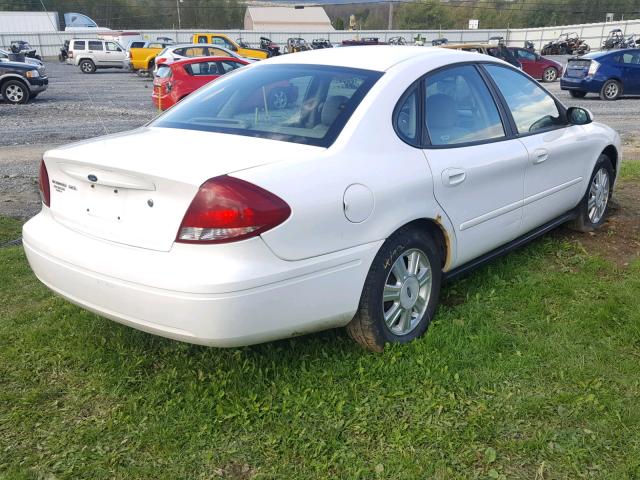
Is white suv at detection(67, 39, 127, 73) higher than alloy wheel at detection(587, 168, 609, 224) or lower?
lower

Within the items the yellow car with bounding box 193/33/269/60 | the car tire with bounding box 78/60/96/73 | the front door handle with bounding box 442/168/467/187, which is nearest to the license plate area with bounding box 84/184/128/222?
the front door handle with bounding box 442/168/467/187

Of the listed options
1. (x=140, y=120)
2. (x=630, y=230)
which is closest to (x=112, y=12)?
(x=140, y=120)

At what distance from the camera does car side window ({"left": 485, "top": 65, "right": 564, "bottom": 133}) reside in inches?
169

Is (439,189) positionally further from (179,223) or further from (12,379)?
(12,379)

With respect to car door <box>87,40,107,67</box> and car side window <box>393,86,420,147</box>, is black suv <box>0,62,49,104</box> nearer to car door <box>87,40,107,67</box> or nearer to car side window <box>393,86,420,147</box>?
car side window <box>393,86,420,147</box>

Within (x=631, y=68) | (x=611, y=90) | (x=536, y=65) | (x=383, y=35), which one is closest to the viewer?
(x=631, y=68)

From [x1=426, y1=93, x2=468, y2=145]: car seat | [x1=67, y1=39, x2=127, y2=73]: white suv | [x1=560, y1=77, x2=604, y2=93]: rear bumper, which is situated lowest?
[x1=67, y1=39, x2=127, y2=73]: white suv

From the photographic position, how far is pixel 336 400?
2.98m

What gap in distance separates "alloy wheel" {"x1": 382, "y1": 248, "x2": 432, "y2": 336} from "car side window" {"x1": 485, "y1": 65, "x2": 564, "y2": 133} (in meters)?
1.42

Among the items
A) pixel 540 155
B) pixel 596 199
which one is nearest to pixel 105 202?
pixel 540 155

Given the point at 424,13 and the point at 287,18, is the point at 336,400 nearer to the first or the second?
the point at 287,18

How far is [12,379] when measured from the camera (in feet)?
10.6

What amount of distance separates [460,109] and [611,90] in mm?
16903

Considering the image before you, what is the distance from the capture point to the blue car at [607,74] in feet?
59.1
